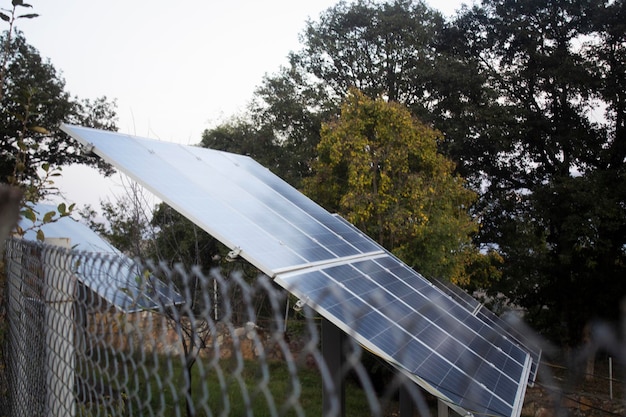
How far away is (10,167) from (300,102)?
11.0 m

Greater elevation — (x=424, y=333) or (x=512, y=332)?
(x=424, y=333)

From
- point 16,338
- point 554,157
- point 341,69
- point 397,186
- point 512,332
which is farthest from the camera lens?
point 341,69

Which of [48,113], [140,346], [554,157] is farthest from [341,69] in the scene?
[140,346]

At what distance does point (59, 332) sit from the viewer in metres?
2.57

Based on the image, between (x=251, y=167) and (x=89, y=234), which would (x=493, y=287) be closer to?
(x=251, y=167)

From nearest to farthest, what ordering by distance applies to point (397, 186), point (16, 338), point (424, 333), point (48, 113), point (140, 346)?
point (140, 346), point (16, 338), point (424, 333), point (397, 186), point (48, 113)

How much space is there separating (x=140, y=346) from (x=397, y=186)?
14.1m

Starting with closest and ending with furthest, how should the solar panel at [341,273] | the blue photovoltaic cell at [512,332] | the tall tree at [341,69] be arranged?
the solar panel at [341,273] → the blue photovoltaic cell at [512,332] → the tall tree at [341,69]

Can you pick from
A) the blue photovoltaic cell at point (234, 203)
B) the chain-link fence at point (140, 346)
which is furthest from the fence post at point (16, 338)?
the blue photovoltaic cell at point (234, 203)

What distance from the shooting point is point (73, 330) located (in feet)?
8.11

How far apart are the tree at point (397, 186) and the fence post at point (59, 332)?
11.9m

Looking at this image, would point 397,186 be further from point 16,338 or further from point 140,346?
point 140,346

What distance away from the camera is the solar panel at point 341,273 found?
3.75 metres

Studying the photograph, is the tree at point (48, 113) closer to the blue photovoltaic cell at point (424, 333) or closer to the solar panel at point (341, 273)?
the solar panel at point (341, 273)
